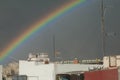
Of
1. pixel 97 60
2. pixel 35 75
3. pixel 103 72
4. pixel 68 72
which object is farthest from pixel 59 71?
pixel 103 72

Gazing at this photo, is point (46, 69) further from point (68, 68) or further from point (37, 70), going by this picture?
point (37, 70)

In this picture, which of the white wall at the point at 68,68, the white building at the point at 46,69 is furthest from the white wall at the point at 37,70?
the white wall at the point at 68,68

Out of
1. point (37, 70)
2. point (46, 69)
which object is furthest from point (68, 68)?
point (37, 70)

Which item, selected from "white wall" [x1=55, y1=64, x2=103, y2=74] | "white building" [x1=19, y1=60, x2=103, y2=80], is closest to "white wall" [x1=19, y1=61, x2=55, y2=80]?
→ "white building" [x1=19, y1=60, x2=103, y2=80]

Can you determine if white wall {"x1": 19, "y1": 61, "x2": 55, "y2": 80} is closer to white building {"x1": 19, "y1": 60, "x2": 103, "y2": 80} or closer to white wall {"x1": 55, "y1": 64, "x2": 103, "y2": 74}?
white building {"x1": 19, "y1": 60, "x2": 103, "y2": 80}

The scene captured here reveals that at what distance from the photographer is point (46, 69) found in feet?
200

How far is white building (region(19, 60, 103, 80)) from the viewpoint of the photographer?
59.2 metres

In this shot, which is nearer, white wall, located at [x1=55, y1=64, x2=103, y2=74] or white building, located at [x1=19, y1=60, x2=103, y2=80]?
white building, located at [x1=19, y1=60, x2=103, y2=80]

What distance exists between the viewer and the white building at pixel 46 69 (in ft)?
194

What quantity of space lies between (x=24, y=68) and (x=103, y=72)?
31.8 meters

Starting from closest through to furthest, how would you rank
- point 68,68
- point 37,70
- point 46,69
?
1. point 68,68
2. point 46,69
3. point 37,70

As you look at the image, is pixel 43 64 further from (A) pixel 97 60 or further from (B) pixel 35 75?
(A) pixel 97 60

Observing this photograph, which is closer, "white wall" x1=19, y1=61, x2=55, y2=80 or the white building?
the white building

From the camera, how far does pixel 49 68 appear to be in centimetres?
5997
